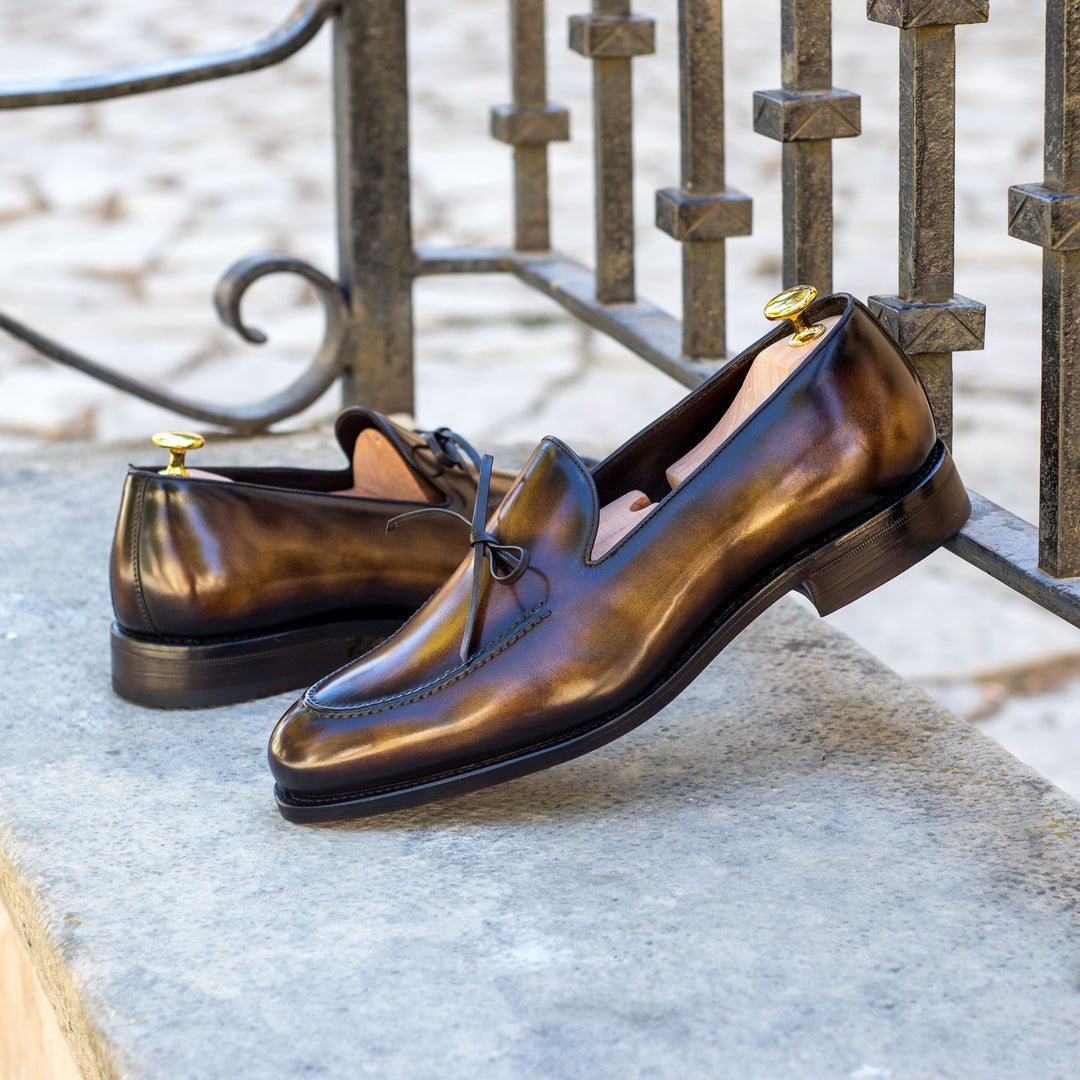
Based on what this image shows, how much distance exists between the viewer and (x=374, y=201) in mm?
1413

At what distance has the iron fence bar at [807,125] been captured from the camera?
96 cm

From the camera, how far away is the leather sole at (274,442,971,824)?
0.74 meters

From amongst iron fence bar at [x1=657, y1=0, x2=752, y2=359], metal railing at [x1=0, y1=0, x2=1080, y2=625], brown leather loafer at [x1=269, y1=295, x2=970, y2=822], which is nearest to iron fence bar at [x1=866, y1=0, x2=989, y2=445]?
metal railing at [x1=0, y1=0, x2=1080, y2=625]

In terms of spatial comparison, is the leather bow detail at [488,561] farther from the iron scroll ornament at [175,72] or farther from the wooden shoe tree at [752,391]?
the iron scroll ornament at [175,72]

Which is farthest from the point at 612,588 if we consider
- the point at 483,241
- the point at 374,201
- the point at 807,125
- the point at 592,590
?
the point at 483,241

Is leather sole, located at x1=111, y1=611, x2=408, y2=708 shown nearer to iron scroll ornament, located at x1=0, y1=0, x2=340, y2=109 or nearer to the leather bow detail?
the leather bow detail

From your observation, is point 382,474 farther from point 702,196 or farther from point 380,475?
point 702,196

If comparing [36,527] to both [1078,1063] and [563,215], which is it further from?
[563,215]

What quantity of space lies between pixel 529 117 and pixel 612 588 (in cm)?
85

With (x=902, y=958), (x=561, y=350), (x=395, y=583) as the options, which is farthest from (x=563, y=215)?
(x=902, y=958)

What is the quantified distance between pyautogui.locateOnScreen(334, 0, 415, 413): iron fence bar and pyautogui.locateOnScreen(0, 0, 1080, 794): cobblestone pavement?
95 mm

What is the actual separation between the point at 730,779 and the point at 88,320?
219 centimetres

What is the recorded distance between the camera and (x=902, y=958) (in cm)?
64

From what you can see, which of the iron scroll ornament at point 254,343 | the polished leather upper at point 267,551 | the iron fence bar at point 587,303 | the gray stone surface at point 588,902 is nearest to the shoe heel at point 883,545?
the gray stone surface at point 588,902
